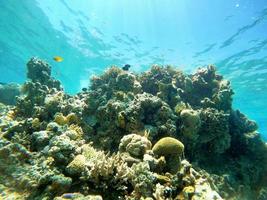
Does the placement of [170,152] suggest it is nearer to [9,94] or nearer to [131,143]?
[131,143]

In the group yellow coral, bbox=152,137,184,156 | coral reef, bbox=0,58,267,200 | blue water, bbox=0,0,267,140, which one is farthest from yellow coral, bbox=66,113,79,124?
blue water, bbox=0,0,267,140

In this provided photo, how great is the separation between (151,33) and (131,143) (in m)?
17.6

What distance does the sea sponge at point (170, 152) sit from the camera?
5.93 m

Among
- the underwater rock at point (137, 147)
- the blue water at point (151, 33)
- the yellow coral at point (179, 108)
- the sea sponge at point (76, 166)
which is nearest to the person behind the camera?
the sea sponge at point (76, 166)

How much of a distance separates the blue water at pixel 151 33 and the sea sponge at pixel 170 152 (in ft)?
46.0

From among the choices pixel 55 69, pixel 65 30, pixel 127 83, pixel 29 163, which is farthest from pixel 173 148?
pixel 55 69

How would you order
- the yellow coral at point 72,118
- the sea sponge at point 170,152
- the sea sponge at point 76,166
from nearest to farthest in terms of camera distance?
1. the sea sponge at point 76,166
2. the sea sponge at point 170,152
3. the yellow coral at point 72,118

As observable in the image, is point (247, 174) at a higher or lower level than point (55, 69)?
lower

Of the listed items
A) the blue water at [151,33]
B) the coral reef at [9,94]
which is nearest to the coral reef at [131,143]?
the coral reef at [9,94]

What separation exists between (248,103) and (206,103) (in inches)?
973

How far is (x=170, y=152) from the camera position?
Answer: 6012mm

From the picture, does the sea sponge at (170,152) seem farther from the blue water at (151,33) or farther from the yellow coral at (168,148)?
the blue water at (151,33)

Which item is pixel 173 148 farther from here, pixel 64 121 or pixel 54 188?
pixel 64 121

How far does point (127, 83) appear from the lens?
1029cm
